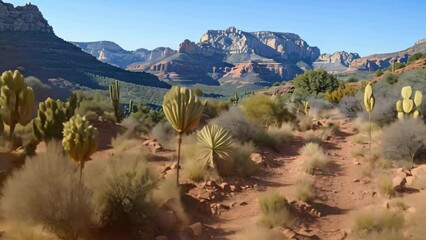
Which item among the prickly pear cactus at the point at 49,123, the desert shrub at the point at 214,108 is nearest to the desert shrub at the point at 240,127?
the prickly pear cactus at the point at 49,123

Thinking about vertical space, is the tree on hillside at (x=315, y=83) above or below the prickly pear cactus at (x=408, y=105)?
above

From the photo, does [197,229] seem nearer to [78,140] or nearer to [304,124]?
[78,140]

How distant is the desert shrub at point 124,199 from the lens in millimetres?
7305

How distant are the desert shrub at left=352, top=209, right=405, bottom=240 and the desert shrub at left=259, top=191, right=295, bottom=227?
1.38 m

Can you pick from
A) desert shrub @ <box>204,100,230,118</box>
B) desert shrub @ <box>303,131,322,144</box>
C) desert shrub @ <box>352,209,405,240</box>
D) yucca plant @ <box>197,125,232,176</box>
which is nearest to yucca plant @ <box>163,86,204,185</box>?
yucca plant @ <box>197,125,232,176</box>

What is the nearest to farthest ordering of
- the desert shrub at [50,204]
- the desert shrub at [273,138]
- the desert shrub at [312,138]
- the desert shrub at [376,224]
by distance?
the desert shrub at [50,204] → the desert shrub at [376,224] → the desert shrub at [273,138] → the desert shrub at [312,138]

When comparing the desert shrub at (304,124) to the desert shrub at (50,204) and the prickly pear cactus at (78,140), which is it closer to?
the prickly pear cactus at (78,140)

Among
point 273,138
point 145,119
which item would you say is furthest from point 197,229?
point 145,119

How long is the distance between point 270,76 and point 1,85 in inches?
7385

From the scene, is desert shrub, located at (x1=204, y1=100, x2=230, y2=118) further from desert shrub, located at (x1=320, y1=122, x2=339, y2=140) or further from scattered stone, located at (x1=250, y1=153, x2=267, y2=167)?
scattered stone, located at (x1=250, y1=153, x2=267, y2=167)

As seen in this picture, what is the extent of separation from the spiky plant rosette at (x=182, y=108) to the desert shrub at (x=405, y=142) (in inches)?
297

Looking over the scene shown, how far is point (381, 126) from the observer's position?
750 inches

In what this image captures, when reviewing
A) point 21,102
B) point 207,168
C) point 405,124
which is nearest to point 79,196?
point 207,168

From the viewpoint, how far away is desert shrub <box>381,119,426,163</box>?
43.4 ft
